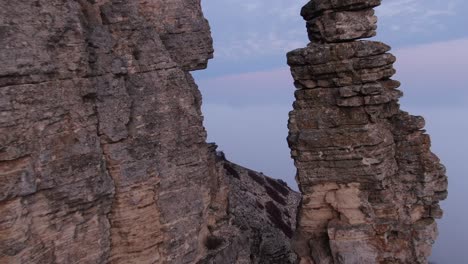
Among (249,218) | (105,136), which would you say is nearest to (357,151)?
(105,136)

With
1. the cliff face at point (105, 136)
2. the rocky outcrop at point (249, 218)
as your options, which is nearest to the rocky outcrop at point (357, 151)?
the cliff face at point (105, 136)

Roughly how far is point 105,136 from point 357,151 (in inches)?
364

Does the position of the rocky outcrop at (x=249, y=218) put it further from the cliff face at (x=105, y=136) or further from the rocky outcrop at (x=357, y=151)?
the rocky outcrop at (x=357, y=151)

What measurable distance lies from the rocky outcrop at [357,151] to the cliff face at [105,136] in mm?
4805

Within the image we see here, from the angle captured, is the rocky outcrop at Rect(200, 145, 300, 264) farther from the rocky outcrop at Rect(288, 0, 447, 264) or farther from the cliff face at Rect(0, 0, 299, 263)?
the rocky outcrop at Rect(288, 0, 447, 264)

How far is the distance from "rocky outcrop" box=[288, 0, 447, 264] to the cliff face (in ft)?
15.8

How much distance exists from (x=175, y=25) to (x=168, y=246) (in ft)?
30.5

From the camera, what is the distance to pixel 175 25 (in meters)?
24.0

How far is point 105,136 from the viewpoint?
19.5m

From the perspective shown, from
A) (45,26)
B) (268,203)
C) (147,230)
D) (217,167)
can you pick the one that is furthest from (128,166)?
(268,203)

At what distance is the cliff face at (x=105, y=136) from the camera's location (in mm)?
16406

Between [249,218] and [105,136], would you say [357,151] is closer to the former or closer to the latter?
[105,136]

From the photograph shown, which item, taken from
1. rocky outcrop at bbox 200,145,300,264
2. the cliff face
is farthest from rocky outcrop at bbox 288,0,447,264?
rocky outcrop at bbox 200,145,300,264

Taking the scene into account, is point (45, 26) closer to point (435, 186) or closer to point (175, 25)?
point (175, 25)
